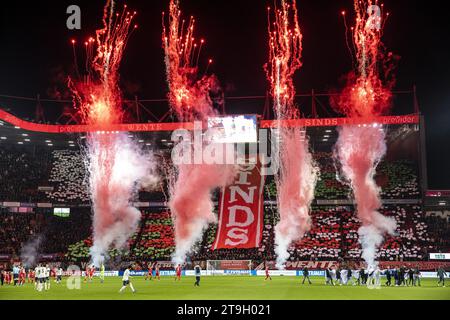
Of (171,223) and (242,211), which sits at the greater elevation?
(242,211)

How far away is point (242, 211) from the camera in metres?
70.2

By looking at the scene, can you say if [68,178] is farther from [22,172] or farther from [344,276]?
[344,276]

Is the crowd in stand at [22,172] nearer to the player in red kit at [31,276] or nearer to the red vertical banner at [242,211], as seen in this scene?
the player in red kit at [31,276]

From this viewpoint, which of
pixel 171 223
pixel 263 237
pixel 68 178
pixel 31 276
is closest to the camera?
pixel 31 276

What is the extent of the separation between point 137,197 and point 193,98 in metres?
19.4

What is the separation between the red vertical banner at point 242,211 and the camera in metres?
63.4

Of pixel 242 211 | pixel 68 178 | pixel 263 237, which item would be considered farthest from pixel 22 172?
pixel 263 237

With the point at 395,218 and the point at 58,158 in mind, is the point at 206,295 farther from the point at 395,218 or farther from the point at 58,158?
the point at 58,158

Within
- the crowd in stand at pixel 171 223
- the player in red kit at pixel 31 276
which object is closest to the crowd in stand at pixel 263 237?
the crowd in stand at pixel 171 223

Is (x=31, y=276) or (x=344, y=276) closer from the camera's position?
(x=344, y=276)

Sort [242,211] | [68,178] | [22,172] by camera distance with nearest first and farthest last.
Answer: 1. [242,211]
2. [22,172]
3. [68,178]

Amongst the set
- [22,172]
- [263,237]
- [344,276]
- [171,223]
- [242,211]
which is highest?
[22,172]
